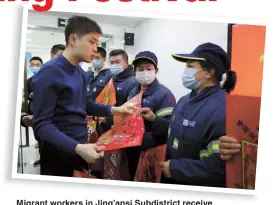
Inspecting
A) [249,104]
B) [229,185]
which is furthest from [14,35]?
[229,185]

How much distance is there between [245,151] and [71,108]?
0.92 metres

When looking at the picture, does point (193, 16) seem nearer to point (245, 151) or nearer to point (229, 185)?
point (245, 151)

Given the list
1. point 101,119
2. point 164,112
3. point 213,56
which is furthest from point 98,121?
point 213,56

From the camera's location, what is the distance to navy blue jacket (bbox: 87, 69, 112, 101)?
1484mm

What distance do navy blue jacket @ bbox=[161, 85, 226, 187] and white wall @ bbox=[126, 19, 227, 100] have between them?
5.1 inches

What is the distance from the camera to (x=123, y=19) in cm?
137

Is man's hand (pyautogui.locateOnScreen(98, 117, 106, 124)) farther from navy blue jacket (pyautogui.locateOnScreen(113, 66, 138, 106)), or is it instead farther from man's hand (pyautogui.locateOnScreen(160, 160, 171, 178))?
man's hand (pyautogui.locateOnScreen(160, 160, 171, 178))

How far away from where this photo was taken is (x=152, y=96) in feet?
4.70

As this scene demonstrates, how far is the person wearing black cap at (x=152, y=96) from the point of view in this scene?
1.42 metres

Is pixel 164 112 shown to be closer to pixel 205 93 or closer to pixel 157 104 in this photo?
pixel 157 104

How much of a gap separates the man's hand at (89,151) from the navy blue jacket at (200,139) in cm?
40

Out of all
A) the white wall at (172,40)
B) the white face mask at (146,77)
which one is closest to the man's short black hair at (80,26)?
the white wall at (172,40)

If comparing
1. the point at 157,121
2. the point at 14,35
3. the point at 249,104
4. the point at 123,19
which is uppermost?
the point at 123,19

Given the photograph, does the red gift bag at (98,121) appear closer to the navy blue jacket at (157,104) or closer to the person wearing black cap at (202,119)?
the navy blue jacket at (157,104)
